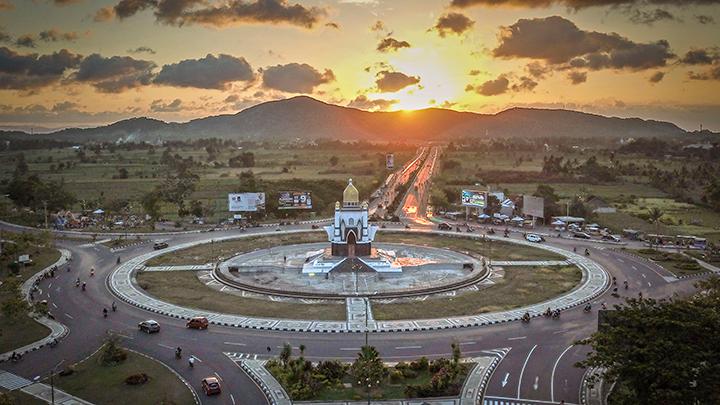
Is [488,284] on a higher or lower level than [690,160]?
lower

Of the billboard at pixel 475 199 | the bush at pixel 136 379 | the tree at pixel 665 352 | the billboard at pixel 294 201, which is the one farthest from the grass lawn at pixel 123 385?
the billboard at pixel 475 199

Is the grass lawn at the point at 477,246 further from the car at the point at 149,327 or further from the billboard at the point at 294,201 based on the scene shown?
the car at the point at 149,327

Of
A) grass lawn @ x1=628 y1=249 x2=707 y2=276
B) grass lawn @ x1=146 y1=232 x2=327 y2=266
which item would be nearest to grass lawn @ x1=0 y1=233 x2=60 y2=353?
grass lawn @ x1=146 y1=232 x2=327 y2=266

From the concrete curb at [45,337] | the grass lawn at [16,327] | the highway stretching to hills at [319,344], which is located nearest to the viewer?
the highway stretching to hills at [319,344]

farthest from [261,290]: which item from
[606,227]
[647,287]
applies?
[606,227]

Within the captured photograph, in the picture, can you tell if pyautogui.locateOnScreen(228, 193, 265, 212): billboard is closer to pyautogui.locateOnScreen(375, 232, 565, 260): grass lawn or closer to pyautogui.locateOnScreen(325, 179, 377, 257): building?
pyautogui.locateOnScreen(375, 232, 565, 260): grass lawn

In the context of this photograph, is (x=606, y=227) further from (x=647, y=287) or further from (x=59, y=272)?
(x=59, y=272)
